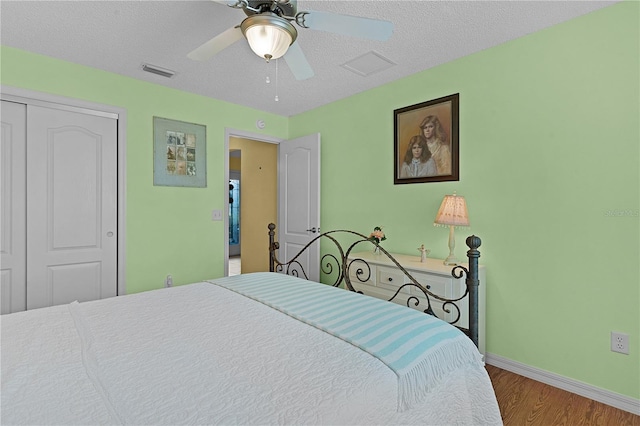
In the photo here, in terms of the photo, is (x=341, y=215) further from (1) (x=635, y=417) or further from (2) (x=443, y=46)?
(1) (x=635, y=417)

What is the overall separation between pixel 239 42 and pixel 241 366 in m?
2.28

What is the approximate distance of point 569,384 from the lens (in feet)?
7.14

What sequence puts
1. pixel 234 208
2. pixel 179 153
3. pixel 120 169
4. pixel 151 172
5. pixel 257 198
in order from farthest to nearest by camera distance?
pixel 234 208, pixel 257 198, pixel 179 153, pixel 151 172, pixel 120 169

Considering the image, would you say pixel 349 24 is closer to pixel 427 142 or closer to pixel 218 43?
pixel 218 43

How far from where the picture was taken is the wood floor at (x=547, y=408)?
188 centimetres

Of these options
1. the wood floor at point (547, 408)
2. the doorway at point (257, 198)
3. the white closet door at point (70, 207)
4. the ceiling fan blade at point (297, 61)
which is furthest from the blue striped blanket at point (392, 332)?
the doorway at point (257, 198)

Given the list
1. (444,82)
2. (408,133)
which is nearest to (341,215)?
(408,133)

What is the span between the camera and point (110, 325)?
1314 millimetres

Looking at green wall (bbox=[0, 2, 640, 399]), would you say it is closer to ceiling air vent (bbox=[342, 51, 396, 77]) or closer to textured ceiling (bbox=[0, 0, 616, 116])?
textured ceiling (bbox=[0, 0, 616, 116])

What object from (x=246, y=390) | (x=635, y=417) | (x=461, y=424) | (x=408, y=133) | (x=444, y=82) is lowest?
(x=635, y=417)

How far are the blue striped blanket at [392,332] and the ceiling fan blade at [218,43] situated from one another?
1.31m

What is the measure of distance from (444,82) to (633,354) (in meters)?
2.24

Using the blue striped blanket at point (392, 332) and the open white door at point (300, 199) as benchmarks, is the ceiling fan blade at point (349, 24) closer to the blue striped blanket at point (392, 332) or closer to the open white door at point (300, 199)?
the blue striped blanket at point (392, 332)

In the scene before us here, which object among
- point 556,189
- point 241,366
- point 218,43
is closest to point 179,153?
point 218,43
